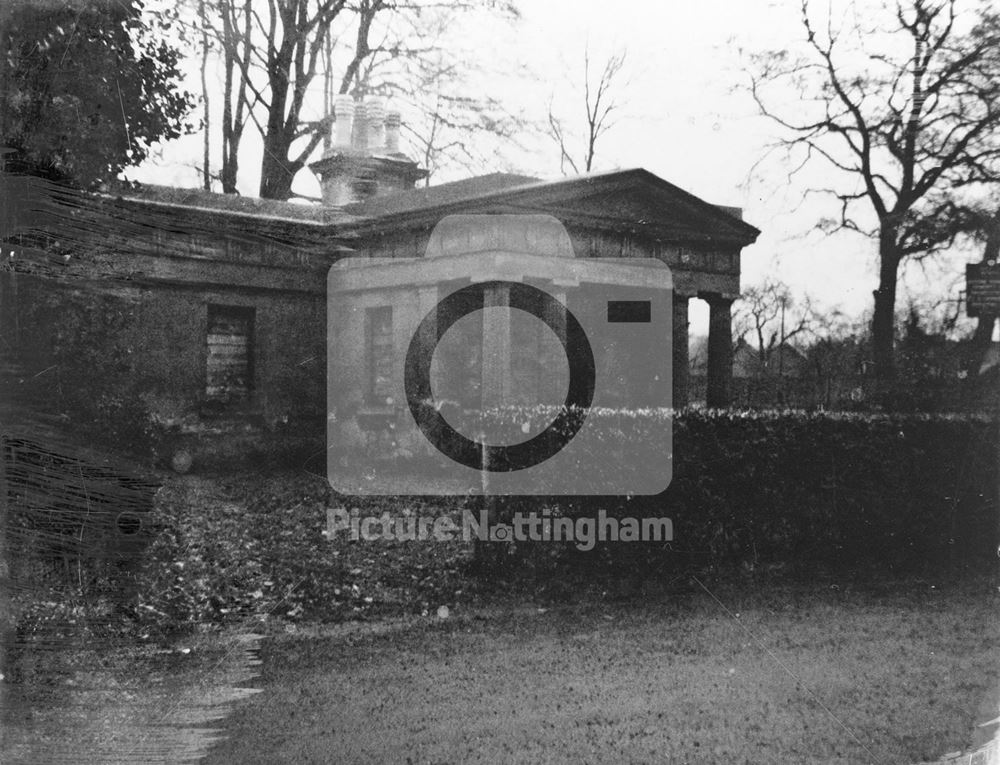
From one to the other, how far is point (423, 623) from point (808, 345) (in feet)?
8.91

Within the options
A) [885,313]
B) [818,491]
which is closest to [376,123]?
[885,313]

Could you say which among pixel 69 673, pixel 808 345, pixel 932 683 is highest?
pixel 808 345

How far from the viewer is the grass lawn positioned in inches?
150

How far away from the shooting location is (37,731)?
3.77m

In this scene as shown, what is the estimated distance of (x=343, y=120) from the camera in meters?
4.15

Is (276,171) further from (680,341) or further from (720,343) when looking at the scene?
(720,343)

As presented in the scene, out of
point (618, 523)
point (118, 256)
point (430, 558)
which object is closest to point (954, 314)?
point (618, 523)

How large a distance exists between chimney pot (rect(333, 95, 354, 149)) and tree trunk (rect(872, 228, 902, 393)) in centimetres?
326

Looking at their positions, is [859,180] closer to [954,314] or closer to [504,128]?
[954,314]

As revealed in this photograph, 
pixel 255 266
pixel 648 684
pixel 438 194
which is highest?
pixel 438 194

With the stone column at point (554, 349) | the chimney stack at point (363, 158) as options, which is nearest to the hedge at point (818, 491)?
the stone column at point (554, 349)

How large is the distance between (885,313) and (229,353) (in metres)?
3.87

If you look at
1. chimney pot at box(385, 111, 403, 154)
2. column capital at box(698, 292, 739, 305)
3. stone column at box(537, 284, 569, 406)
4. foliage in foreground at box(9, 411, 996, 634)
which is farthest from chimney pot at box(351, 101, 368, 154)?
column capital at box(698, 292, 739, 305)

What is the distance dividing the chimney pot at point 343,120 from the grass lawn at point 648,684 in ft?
8.36
